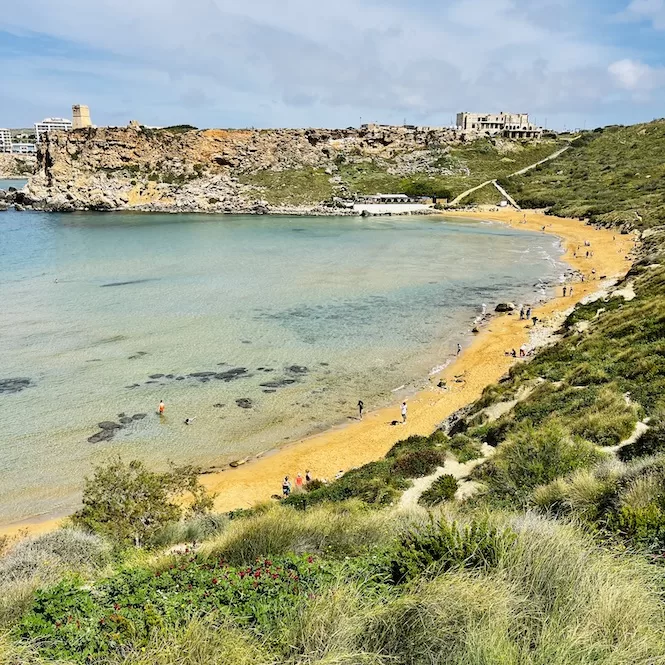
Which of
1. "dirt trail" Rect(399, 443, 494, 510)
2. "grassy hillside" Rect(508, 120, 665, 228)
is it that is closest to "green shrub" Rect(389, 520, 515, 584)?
"dirt trail" Rect(399, 443, 494, 510)

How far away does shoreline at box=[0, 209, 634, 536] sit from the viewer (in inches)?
635

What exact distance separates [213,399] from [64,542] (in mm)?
13766

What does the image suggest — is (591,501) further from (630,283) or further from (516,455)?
(630,283)

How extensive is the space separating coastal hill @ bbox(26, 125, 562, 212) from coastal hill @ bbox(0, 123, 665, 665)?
98118 millimetres

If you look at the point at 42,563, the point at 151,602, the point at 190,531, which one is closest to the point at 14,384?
the point at 190,531

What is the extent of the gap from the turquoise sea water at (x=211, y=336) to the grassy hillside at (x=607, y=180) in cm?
1730

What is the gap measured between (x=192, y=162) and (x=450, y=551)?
12535 centimetres

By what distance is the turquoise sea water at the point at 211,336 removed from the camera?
19.2 m

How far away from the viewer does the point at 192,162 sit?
117938 mm

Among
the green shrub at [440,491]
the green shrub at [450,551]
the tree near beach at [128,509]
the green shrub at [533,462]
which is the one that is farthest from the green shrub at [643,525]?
the tree near beach at [128,509]

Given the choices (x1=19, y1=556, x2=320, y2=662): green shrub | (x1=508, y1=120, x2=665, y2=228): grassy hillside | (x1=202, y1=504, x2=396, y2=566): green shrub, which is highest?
(x1=508, y1=120, x2=665, y2=228): grassy hillside

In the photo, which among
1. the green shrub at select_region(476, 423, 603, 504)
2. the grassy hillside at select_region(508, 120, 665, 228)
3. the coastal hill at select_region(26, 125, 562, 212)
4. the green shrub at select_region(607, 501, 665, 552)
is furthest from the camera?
the coastal hill at select_region(26, 125, 562, 212)

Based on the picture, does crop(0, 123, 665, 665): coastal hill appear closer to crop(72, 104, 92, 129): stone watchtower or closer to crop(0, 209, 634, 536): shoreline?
crop(0, 209, 634, 536): shoreline

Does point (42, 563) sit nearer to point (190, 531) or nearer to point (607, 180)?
point (190, 531)
